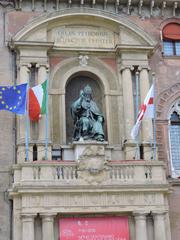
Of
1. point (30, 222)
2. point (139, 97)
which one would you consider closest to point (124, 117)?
point (139, 97)

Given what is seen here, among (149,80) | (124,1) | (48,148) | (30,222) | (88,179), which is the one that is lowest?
(30,222)

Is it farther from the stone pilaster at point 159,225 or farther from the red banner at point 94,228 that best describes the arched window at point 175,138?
the red banner at point 94,228

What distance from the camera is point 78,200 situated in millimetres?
17922

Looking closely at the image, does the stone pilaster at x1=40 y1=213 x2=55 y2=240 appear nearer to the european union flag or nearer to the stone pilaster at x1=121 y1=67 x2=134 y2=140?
the european union flag

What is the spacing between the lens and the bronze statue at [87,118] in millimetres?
19656

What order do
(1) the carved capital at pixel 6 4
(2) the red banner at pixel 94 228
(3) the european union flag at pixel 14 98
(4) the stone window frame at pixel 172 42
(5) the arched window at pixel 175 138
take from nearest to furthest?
(2) the red banner at pixel 94 228 → (3) the european union flag at pixel 14 98 → (5) the arched window at pixel 175 138 → (1) the carved capital at pixel 6 4 → (4) the stone window frame at pixel 172 42

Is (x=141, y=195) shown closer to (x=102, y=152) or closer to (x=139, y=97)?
(x=102, y=152)

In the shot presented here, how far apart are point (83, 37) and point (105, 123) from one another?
11.3 feet

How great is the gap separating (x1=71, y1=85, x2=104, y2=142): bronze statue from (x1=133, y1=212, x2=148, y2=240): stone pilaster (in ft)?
9.76

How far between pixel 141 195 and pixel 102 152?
6.09 feet

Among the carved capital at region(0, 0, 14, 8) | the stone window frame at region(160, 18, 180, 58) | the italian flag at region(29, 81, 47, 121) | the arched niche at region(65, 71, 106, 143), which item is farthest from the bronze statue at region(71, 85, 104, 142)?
the carved capital at region(0, 0, 14, 8)

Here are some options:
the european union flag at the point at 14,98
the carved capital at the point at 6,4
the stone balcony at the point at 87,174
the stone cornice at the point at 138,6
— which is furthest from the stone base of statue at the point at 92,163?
the carved capital at the point at 6,4

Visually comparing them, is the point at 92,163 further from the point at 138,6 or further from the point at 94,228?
the point at 138,6

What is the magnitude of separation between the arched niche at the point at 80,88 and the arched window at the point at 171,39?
300 centimetres
